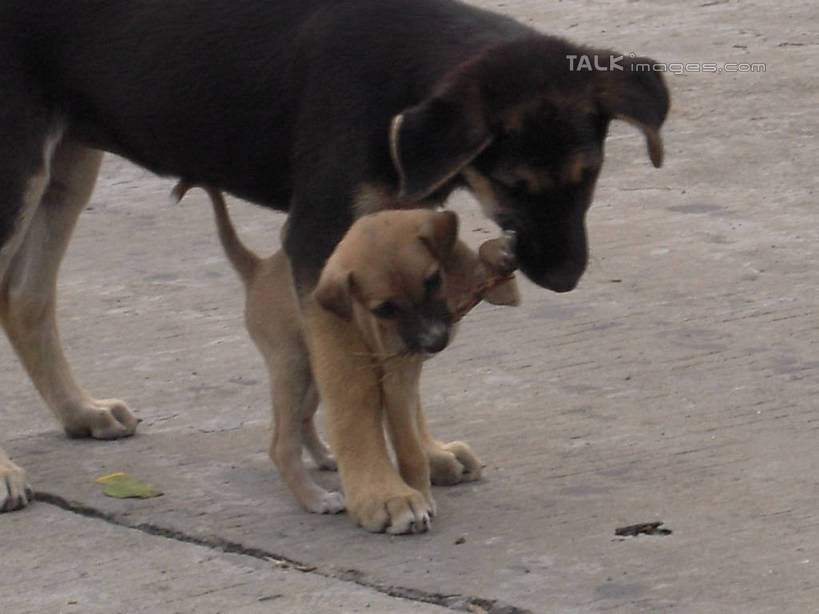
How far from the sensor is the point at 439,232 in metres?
→ 4.85

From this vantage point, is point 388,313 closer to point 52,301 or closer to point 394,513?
point 394,513

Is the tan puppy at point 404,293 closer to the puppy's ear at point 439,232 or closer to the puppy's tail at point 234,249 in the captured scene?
the puppy's ear at point 439,232

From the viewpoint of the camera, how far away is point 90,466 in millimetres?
5648

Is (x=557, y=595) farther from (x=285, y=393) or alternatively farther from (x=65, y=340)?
(x=65, y=340)

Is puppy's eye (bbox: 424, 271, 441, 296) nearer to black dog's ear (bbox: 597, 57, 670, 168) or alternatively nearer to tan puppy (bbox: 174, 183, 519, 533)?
tan puppy (bbox: 174, 183, 519, 533)

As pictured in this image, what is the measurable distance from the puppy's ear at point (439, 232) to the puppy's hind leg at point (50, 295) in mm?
1433

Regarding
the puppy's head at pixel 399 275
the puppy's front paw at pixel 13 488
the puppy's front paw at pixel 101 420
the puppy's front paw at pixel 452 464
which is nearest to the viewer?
the puppy's head at pixel 399 275

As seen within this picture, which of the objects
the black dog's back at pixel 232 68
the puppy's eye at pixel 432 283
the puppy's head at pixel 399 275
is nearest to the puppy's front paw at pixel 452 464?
the puppy's head at pixel 399 275

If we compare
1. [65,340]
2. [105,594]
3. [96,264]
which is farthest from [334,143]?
[96,264]

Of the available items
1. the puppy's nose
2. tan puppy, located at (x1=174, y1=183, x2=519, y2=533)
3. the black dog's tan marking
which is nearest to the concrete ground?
tan puppy, located at (x1=174, y1=183, x2=519, y2=533)

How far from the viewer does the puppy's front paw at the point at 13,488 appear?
5.27 meters

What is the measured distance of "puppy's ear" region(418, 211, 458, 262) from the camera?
4836 mm

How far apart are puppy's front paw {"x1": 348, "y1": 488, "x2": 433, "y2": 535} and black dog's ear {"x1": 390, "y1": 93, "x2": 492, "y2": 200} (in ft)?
2.70

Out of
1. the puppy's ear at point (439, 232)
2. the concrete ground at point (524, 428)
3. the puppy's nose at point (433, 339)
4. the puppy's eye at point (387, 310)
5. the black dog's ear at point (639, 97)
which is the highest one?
the black dog's ear at point (639, 97)
